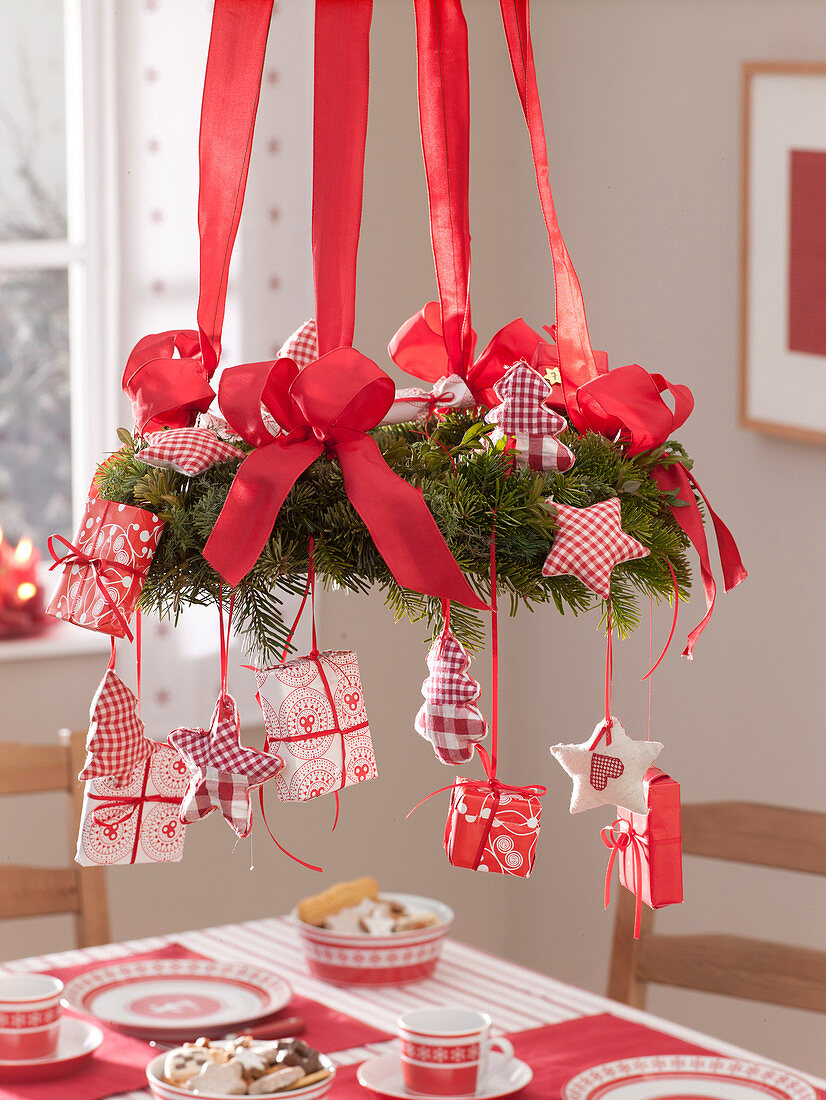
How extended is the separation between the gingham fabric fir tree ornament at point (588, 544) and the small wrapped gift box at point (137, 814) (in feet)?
0.99

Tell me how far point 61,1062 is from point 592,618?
4.34ft

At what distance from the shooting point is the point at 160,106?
2355 mm

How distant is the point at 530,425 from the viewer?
2.79 feet

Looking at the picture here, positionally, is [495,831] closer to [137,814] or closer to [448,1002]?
[137,814]

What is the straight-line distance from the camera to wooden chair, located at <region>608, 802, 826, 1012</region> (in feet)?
5.64

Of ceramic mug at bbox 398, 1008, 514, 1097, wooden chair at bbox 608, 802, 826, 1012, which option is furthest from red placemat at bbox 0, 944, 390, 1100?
wooden chair at bbox 608, 802, 826, 1012

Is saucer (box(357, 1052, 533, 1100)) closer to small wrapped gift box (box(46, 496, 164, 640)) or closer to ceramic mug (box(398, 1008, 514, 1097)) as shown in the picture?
ceramic mug (box(398, 1008, 514, 1097))

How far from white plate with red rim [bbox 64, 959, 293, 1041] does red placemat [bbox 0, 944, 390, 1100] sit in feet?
0.07

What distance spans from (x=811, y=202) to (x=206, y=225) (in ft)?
4.32

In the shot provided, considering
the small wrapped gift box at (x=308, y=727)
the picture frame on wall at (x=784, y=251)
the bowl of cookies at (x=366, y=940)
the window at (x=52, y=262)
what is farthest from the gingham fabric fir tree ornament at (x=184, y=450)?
the window at (x=52, y=262)

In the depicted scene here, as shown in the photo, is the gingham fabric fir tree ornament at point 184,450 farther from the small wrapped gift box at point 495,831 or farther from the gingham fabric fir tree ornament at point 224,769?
the small wrapped gift box at point 495,831

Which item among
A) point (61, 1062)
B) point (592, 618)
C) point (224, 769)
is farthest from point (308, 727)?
point (592, 618)

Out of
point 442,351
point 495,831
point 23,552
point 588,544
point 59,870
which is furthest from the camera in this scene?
point 23,552

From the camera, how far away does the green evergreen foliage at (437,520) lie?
32.9 inches
